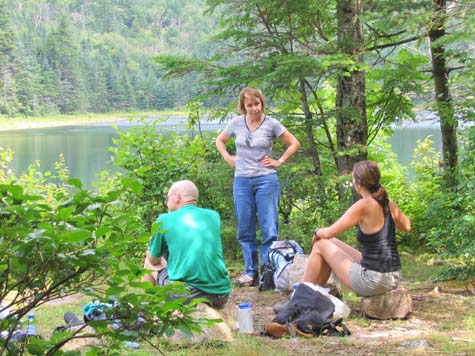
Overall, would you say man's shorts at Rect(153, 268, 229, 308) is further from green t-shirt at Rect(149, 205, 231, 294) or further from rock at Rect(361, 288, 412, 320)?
rock at Rect(361, 288, 412, 320)

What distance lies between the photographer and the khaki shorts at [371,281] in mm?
3984

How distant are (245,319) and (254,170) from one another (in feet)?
5.50

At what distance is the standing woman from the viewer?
512 cm

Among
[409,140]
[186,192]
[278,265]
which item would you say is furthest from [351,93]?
[409,140]

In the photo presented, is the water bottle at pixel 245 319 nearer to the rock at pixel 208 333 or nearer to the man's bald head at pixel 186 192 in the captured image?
the rock at pixel 208 333

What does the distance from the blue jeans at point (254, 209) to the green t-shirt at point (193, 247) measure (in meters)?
1.39

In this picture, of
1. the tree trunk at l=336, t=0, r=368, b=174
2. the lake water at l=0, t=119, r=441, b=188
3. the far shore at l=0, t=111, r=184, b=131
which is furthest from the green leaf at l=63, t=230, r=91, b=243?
the far shore at l=0, t=111, r=184, b=131

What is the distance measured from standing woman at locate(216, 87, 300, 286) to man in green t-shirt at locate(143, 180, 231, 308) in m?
1.35

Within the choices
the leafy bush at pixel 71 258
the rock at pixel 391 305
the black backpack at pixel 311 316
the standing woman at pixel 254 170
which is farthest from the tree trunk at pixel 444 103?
the leafy bush at pixel 71 258

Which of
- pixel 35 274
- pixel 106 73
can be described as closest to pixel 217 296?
pixel 35 274

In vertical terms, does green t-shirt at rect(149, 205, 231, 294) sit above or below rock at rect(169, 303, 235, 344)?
above

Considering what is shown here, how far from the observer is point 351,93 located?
21.9 feet

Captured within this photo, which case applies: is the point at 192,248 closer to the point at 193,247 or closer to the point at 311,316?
the point at 193,247

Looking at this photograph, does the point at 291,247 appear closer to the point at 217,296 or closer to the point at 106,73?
the point at 217,296
